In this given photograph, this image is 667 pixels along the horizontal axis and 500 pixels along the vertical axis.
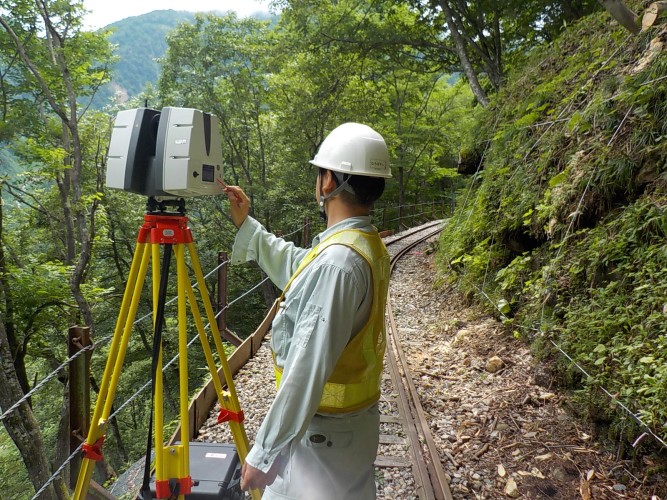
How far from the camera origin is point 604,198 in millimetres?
4078

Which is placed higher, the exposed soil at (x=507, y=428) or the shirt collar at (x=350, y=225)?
the shirt collar at (x=350, y=225)

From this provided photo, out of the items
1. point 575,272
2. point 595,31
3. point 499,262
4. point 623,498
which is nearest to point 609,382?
point 623,498

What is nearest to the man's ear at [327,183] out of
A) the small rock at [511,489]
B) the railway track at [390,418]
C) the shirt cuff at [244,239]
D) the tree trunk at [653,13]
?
the shirt cuff at [244,239]

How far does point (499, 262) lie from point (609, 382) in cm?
304

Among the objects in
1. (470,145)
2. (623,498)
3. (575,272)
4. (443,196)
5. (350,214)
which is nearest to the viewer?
(350,214)

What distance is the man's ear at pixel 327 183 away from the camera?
1595mm

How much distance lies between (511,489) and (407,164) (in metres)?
20.5

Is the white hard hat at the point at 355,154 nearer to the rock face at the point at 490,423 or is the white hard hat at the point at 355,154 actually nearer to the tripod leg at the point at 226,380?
the tripod leg at the point at 226,380

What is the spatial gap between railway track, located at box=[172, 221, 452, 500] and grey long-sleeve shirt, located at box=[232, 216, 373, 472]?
1.88 metres

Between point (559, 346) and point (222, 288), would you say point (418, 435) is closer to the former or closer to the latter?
point (559, 346)

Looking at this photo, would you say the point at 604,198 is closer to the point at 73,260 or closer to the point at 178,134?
the point at 178,134

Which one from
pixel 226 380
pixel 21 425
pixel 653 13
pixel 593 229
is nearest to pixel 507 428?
pixel 593 229

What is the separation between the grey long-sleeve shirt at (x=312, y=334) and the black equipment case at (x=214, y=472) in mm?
963

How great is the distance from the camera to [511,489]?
286cm
